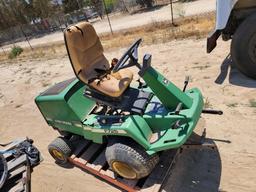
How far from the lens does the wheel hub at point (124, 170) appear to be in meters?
3.06

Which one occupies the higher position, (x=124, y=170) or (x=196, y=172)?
(x=124, y=170)

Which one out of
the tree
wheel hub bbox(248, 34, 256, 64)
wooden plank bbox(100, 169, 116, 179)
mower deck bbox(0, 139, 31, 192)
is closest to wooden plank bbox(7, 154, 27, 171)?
mower deck bbox(0, 139, 31, 192)

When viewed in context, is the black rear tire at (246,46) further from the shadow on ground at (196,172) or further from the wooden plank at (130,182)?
the wooden plank at (130,182)

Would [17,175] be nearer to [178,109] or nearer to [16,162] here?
[16,162]

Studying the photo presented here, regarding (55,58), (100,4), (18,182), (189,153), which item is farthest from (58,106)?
(100,4)

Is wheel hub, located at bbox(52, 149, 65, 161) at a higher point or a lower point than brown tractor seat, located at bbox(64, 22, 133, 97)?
lower

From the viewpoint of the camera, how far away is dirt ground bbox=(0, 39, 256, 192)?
3.11 metres

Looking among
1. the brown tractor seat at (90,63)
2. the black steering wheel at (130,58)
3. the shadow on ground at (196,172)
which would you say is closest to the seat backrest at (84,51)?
the brown tractor seat at (90,63)

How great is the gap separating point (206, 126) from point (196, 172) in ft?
2.93

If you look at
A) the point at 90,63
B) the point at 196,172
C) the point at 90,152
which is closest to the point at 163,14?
the point at 90,63

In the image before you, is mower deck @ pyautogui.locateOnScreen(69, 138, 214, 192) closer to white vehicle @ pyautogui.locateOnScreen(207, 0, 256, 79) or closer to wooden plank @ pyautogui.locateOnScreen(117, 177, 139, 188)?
wooden plank @ pyautogui.locateOnScreen(117, 177, 139, 188)

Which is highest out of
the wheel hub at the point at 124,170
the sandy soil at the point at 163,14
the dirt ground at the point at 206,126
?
the wheel hub at the point at 124,170

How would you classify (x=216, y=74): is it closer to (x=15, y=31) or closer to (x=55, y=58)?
(x=55, y=58)

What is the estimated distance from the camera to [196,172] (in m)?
3.19
